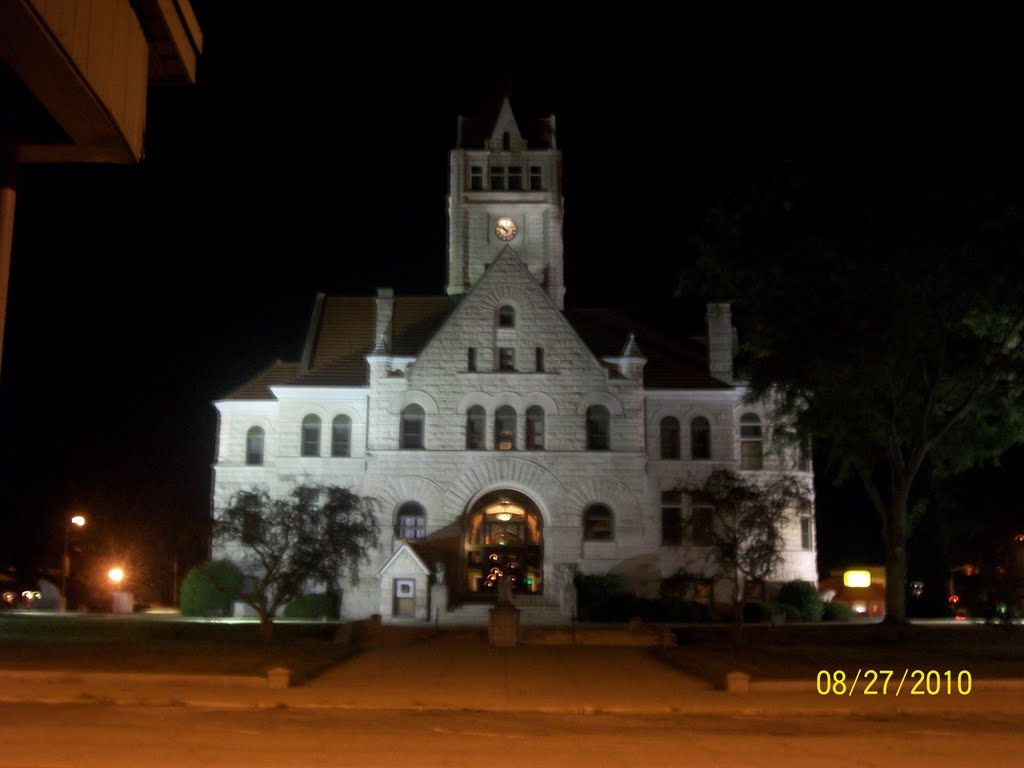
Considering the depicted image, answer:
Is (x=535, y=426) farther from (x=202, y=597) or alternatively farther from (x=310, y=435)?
(x=202, y=597)

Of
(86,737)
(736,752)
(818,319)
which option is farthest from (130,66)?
(818,319)

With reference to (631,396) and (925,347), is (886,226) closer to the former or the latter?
(925,347)

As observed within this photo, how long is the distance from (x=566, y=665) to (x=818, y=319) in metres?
12.6

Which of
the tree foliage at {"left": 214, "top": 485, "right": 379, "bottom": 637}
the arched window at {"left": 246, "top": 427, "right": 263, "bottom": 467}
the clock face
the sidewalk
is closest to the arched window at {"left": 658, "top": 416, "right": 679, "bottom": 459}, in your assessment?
the clock face

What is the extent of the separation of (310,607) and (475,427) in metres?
10.2

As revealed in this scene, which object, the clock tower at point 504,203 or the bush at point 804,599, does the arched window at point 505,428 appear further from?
the bush at point 804,599

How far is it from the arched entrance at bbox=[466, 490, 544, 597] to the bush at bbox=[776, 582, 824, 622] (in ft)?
33.1

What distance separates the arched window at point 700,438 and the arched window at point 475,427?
9.26 metres

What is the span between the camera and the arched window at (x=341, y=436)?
50406 millimetres

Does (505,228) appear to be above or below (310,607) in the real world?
above

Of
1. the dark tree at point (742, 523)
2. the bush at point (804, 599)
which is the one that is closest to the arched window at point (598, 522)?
the bush at point (804, 599)

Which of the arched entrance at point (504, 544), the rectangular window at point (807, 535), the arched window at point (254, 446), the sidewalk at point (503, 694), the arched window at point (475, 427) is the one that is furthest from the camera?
the arched window at point (254, 446)
